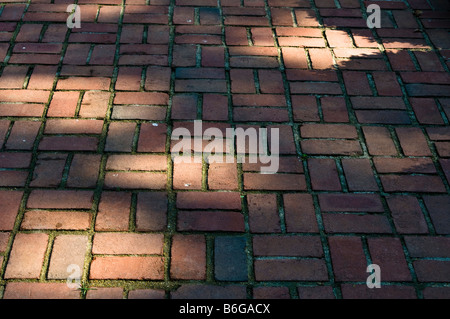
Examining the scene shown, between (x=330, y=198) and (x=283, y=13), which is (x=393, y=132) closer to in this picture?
(x=330, y=198)

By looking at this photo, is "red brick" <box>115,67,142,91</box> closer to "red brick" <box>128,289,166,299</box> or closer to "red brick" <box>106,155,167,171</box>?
"red brick" <box>106,155,167,171</box>

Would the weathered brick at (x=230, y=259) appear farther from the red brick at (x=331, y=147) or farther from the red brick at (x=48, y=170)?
the red brick at (x=48, y=170)

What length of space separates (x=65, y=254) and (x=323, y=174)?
1218mm

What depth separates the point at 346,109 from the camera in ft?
9.02

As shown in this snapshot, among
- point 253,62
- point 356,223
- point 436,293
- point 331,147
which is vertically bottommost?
point 436,293

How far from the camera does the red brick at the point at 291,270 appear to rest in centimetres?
201

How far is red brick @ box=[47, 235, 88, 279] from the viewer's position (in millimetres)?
1998

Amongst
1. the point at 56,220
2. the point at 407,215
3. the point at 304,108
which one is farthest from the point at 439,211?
the point at 56,220

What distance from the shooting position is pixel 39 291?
1.94 metres

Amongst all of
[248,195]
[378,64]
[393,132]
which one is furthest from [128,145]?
[378,64]

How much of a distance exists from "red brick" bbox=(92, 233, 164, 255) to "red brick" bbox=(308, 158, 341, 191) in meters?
0.77

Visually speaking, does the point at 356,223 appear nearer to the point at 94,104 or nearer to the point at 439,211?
the point at 439,211

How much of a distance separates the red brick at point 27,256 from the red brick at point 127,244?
0.22m
